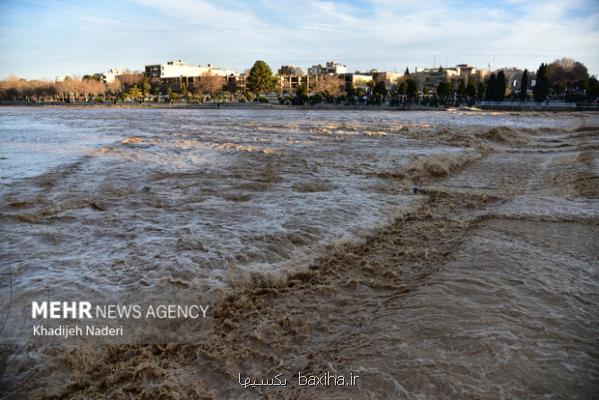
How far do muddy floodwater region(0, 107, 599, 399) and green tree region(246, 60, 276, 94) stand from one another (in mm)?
76583

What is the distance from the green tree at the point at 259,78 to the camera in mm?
80625

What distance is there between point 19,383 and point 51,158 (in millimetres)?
8822

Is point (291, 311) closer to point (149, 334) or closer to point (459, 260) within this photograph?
point (149, 334)

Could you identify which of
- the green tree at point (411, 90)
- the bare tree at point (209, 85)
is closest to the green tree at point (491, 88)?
the green tree at point (411, 90)

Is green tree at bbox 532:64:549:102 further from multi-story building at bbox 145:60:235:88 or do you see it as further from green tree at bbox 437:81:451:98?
multi-story building at bbox 145:60:235:88

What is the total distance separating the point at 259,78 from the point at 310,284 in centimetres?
8089

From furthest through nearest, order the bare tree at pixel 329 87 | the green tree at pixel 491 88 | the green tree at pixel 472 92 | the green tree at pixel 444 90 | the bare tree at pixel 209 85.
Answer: the bare tree at pixel 209 85 → the bare tree at pixel 329 87 → the green tree at pixel 444 90 → the green tree at pixel 472 92 → the green tree at pixel 491 88

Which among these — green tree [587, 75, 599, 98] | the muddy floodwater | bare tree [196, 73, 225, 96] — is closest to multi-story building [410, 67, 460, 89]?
bare tree [196, 73, 225, 96]

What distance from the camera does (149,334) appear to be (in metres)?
2.70

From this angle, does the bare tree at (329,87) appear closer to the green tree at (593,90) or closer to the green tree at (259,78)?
the green tree at (259,78)

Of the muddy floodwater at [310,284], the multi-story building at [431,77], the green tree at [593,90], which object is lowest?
the muddy floodwater at [310,284]

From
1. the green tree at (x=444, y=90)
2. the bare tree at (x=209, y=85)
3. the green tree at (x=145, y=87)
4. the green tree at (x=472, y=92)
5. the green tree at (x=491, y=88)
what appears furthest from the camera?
the green tree at (x=145, y=87)

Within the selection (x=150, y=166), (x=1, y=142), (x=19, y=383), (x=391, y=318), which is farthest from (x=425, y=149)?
(x=1, y=142)

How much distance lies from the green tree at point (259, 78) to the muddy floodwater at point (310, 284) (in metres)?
76.6
